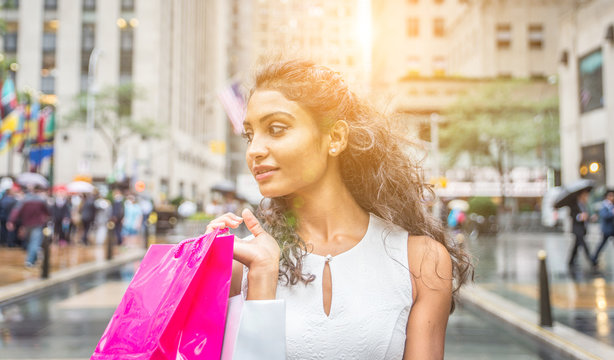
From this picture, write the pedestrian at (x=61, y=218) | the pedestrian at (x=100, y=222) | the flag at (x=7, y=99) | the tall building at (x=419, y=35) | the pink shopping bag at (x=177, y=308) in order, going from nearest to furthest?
the pink shopping bag at (x=177, y=308), the flag at (x=7, y=99), the pedestrian at (x=61, y=218), the pedestrian at (x=100, y=222), the tall building at (x=419, y=35)

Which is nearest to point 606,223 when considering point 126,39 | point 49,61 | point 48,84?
point 126,39

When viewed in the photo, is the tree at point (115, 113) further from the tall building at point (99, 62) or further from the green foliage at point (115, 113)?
the tall building at point (99, 62)

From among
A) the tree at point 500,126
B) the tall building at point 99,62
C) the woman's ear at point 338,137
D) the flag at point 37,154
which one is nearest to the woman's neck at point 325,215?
the woman's ear at point 338,137

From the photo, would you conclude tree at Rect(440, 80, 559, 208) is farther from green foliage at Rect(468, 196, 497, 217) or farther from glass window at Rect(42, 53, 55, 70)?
glass window at Rect(42, 53, 55, 70)

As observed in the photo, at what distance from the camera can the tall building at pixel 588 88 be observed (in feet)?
84.4

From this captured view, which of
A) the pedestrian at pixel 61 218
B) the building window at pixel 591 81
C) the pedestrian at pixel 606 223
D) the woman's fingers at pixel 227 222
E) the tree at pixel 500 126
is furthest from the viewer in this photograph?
the tree at pixel 500 126

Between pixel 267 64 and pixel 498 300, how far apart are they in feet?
29.9

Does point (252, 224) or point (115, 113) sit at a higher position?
point (115, 113)

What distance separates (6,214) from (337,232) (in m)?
22.1

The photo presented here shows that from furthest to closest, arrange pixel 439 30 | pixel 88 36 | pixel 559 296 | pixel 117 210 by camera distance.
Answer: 1. pixel 439 30
2. pixel 88 36
3. pixel 117 210
4. pixel 559 296

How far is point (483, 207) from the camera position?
33.5 metres

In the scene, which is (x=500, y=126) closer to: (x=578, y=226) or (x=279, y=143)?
(x=578, y=226)

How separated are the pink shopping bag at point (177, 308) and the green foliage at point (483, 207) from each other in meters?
33.3

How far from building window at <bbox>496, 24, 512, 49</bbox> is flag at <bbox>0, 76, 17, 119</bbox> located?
142 ft
